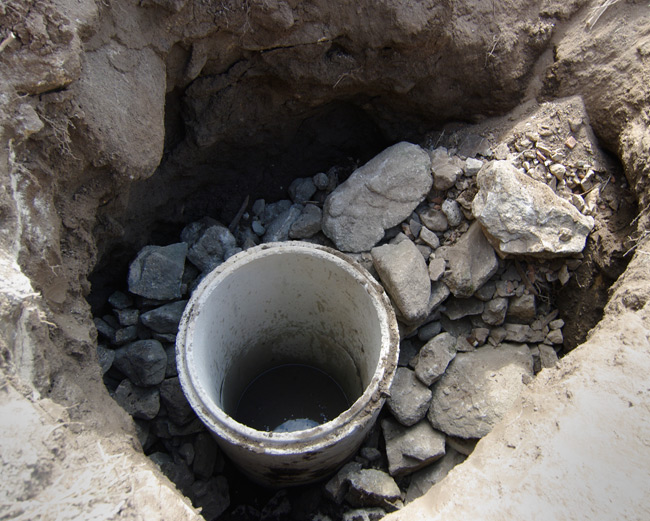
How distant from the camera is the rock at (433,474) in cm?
215

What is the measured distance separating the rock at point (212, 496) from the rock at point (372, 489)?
63 cm

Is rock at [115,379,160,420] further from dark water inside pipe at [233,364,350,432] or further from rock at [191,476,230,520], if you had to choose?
dark water inside pipe at [233,364,350,432]

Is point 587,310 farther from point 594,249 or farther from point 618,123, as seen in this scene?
point 618,123

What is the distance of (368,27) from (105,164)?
52.4 inches

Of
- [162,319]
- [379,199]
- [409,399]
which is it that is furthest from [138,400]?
[379,199]

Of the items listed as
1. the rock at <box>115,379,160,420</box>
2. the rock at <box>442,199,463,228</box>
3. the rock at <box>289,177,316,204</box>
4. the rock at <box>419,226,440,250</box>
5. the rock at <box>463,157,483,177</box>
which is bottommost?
the rock at <box>115,379,160,420</box>

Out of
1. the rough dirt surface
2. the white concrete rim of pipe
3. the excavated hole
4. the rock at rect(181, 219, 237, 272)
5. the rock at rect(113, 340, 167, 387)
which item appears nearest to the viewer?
the rough dirt surface

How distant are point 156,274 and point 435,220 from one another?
1.47 meters

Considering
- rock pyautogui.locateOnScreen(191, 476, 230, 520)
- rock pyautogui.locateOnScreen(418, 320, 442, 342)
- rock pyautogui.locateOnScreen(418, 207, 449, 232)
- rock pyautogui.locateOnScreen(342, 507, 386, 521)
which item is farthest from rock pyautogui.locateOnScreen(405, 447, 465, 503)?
rock pyautogui.locateOnScreen(418, 207, 449, 232)

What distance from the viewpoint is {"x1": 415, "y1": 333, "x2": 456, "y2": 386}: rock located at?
2.24m

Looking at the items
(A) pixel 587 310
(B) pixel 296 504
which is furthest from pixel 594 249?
(B) pixel 296 504

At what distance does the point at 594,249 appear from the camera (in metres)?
2.14

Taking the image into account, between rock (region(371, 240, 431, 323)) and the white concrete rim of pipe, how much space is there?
0.73 ft

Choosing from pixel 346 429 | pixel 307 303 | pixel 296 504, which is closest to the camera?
pixel 346 429
